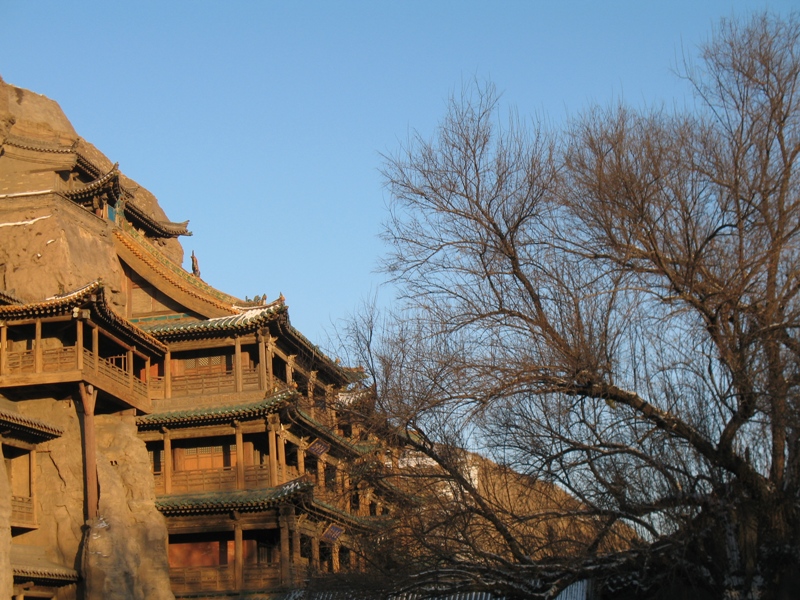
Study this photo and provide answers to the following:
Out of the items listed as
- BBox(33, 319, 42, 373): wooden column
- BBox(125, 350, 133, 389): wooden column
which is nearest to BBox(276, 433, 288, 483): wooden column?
BBox(125, 350, 133, 389): wooden column

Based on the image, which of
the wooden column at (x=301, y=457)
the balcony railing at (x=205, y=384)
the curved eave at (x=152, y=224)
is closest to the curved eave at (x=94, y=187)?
the curved eave at (x=152, y=224)

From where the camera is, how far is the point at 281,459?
26641mm

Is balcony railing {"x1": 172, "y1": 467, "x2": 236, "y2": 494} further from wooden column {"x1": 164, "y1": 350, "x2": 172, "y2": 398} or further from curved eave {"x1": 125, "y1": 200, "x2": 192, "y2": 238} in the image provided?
curved eave {"x1": 125, "y1": 200, "x2": 192, "y2": 238}

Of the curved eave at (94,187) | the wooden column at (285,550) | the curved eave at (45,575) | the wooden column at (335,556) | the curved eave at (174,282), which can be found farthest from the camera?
the curved eave at (94,187)

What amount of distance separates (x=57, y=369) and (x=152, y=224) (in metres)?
11.3

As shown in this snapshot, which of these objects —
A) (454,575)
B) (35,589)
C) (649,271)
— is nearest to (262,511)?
(35,589)

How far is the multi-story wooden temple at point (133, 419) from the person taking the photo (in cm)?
2339

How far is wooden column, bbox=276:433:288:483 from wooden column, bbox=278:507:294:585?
133 centimetres

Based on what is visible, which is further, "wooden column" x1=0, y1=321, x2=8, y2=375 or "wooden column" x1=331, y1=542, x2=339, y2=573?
"wooden column" x1=0, y1=321, x2=8, y2=375

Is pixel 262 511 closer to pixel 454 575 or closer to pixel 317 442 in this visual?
pixel 317 442

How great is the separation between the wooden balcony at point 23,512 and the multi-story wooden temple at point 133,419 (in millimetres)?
40

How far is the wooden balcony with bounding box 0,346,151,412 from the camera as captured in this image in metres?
23.2

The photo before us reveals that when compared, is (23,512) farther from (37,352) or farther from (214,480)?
(214,480)

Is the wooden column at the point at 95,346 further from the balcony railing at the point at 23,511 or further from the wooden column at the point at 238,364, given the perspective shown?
the wooden column at the point at 238,364
